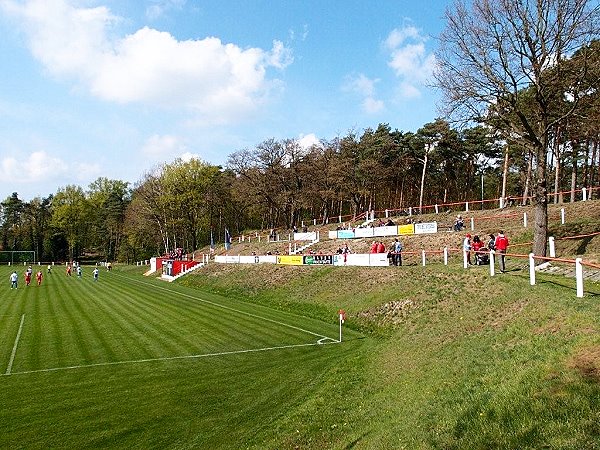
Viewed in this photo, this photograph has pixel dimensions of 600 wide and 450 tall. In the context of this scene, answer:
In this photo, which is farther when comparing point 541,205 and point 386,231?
point 386,231

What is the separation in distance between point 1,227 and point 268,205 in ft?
277

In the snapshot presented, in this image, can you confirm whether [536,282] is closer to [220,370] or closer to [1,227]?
[220,370]

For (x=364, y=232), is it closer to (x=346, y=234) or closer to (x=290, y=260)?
(x=346, y=234)

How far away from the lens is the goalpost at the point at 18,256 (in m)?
109

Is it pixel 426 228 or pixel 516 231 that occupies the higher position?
pixel 426 228

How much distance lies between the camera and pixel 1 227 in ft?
396

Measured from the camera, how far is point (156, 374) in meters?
14.6

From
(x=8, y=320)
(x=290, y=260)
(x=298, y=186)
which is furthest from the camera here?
(x=298, y=186)

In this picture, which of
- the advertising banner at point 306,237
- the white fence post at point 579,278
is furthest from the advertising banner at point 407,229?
the white fence post at point 579,278

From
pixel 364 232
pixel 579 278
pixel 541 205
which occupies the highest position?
pixel 541 205

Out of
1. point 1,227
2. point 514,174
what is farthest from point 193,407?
point 1,227

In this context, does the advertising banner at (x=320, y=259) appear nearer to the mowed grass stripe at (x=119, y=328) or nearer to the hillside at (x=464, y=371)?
the hillside at (x=464, y=371)

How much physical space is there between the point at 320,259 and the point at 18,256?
98301mm

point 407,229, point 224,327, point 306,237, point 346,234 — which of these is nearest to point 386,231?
point 407,229
